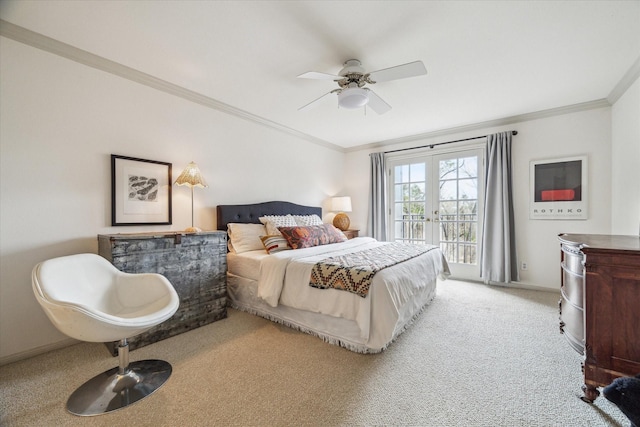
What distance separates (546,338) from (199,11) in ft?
12.6

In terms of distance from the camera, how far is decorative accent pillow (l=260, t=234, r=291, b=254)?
3068 mm

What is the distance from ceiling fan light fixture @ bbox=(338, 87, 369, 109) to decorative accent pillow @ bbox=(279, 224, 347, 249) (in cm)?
157

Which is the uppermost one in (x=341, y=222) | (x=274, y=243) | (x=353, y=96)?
(x=353, y=96)

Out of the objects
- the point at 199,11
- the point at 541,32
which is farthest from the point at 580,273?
the point at 199,11

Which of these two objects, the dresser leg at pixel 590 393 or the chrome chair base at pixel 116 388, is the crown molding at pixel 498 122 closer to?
the dresser leg at pixel 590 393

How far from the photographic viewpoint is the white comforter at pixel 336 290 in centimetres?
199

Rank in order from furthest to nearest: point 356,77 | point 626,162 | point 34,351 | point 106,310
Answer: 1. point 626,162
2. point 356,77
3. point 34,351
4. point 106,310

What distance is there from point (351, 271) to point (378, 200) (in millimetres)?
3199

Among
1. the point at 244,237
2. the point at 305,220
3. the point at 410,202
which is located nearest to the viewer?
the point at 244,237

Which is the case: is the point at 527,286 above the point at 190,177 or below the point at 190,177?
below

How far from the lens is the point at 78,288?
1.81 meters

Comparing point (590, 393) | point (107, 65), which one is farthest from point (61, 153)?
point (590, 393)

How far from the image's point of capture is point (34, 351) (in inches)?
81.5

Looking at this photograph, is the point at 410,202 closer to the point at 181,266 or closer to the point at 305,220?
the point at 305,220
